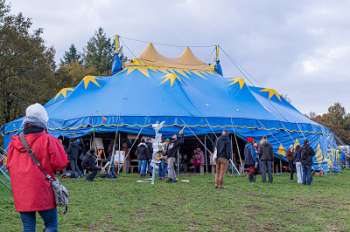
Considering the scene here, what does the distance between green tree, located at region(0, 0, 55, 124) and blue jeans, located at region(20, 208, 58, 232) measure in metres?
21.6

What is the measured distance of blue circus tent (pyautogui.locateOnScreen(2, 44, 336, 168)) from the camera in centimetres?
1694

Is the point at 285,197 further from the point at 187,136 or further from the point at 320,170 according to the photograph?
the point at 320,170

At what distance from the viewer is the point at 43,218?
12.7 feet

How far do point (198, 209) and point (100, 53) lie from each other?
50394mm

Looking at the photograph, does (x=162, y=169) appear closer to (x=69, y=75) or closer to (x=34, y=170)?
(x=34, y=170)

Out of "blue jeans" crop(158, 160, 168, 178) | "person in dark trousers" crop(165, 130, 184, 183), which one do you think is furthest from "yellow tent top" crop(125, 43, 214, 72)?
"person in dark trousers" crop(165, 130, 184, 183)

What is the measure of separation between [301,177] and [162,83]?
296 inches

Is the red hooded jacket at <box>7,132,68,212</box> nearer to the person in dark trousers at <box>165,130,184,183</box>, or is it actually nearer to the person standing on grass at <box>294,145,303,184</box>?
the person in dark trousers at <box>165,130,184,183</box>

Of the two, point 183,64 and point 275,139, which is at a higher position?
point 183,64

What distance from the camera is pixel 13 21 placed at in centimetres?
2461

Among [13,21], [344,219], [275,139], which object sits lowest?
[344,219]

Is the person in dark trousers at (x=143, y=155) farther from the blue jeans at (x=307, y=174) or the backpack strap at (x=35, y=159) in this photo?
the backpack strap at (x=35, y=159)

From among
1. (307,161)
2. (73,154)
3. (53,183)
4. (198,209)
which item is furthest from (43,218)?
(73,154)

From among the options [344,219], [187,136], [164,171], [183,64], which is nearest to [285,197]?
[344,219]
